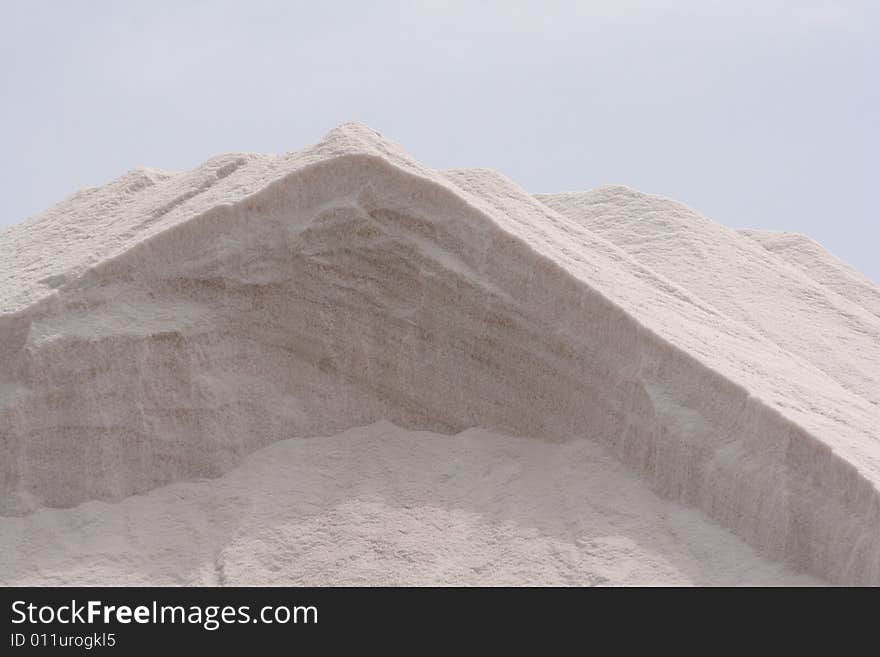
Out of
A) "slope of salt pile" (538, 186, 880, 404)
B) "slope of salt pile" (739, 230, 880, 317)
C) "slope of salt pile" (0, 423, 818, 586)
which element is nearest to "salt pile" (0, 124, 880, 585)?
"slope of salt pile" (0, 423, 818, 586)

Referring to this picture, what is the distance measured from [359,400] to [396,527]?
36.5 inches

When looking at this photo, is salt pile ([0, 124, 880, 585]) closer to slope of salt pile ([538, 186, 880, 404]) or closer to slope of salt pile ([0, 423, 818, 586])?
slope of salt pile ([0, 423, 818, 586])

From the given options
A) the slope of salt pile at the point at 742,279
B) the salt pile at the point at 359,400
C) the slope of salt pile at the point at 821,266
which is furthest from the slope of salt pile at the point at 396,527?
the slope of salt pile at the point at 821,266

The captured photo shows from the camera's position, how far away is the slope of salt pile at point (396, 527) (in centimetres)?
570

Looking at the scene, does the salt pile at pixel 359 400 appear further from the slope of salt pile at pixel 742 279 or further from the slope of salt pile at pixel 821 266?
the slope of salt pile at pixel 821 266

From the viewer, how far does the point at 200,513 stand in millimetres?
6195

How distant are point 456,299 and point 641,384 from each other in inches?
43.0

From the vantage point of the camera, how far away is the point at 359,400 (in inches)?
261

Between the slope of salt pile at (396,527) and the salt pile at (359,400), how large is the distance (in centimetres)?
1

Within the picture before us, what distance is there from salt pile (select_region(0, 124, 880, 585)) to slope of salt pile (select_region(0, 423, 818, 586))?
0.05 ft

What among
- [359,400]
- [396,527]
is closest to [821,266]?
[359,400]

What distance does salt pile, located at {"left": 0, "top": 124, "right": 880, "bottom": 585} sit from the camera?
5.91 metres
